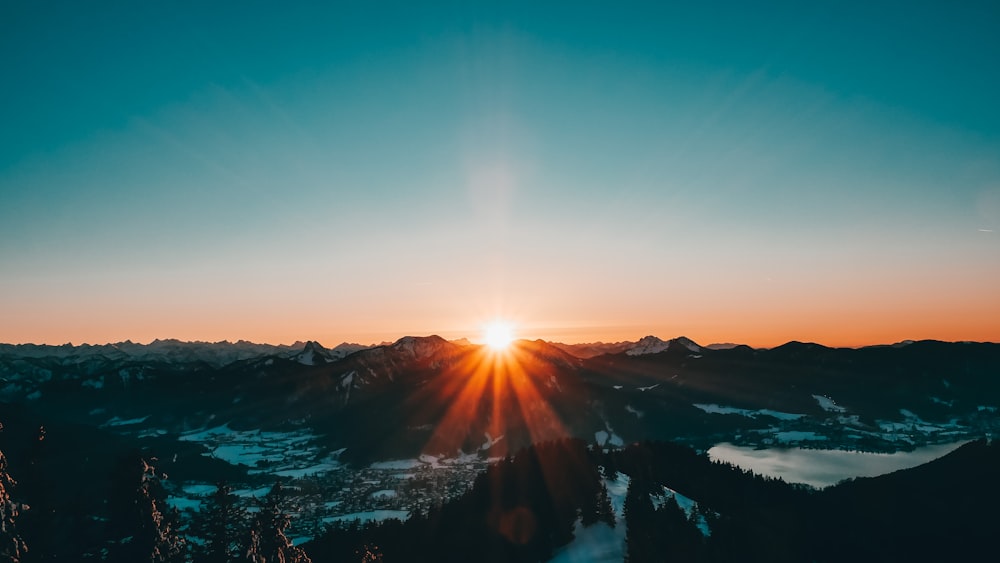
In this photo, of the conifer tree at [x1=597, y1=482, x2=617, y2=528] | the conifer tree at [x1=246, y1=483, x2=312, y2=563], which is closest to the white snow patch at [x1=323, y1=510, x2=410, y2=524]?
the conifer tree at [x1=597, y1=482, x2=617, y2=528]

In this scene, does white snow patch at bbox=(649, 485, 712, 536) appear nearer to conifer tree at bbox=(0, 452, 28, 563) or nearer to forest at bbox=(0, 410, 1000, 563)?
forest at bbox=(0, 410, 1000, 563)

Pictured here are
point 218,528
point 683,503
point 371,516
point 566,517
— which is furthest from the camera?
point 371,516

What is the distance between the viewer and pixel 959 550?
11731 cm

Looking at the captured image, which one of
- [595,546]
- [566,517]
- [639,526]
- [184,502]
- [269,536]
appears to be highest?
[269,536]

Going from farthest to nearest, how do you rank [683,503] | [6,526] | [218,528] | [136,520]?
[683,503] < [218,528] < [136,520] < [6,526]

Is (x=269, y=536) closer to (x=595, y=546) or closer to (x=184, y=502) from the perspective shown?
→ (x=595, y=546)

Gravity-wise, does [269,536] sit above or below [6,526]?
below

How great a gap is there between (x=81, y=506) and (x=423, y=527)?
97.5 metres

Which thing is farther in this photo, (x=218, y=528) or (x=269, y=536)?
(x=269, y=536)

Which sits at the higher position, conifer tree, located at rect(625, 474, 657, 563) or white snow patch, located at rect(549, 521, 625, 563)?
conifer tree, located at rect(625, 474, 657, 563)

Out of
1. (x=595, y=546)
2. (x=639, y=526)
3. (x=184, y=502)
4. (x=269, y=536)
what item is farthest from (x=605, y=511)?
(x=184, y=502)

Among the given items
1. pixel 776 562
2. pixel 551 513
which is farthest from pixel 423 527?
pixel 776 562

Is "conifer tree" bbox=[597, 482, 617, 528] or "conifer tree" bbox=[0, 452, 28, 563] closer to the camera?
"conifer tree" bbox=[0, 452, 28, 563]

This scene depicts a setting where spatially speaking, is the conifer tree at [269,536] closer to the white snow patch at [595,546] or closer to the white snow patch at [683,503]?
the white snow patch at [595,546]
